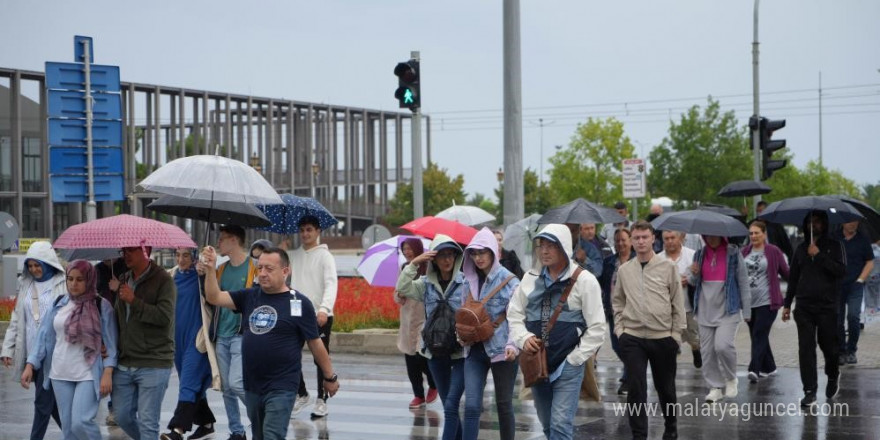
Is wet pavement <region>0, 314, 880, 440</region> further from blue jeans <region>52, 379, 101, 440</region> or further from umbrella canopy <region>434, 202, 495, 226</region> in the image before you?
blue jeans <region>52, 379, 101, 440</region>

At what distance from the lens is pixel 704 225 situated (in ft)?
37.6

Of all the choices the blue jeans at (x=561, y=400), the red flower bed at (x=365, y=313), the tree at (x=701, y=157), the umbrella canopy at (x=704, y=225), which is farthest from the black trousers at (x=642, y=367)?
the tree at (x=701, y=157)

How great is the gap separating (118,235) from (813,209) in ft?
22.4

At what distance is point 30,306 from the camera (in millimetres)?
9266

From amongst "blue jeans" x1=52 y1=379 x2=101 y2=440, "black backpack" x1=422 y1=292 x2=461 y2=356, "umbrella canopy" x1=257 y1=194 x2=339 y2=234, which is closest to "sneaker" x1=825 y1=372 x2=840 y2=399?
"black backpack" x1=422 y1=292 x2=461 y2=356

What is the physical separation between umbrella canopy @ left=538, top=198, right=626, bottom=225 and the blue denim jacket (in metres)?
5.41

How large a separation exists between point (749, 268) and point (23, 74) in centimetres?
5619

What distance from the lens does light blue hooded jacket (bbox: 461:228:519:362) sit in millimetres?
8555

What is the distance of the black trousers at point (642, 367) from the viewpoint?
9555mm

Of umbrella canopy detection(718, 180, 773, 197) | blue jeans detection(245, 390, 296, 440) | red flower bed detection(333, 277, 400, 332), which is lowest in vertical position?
red flower bed detection(333, 277, 400, 332)

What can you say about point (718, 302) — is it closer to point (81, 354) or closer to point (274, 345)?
point (274, 345)

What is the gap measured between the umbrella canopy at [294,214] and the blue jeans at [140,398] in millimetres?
2873

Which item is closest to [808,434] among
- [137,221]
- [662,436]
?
[662,436]

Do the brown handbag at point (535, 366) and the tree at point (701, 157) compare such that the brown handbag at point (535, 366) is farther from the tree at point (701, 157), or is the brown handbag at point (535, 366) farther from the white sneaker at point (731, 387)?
the tree at point (701, 157)
